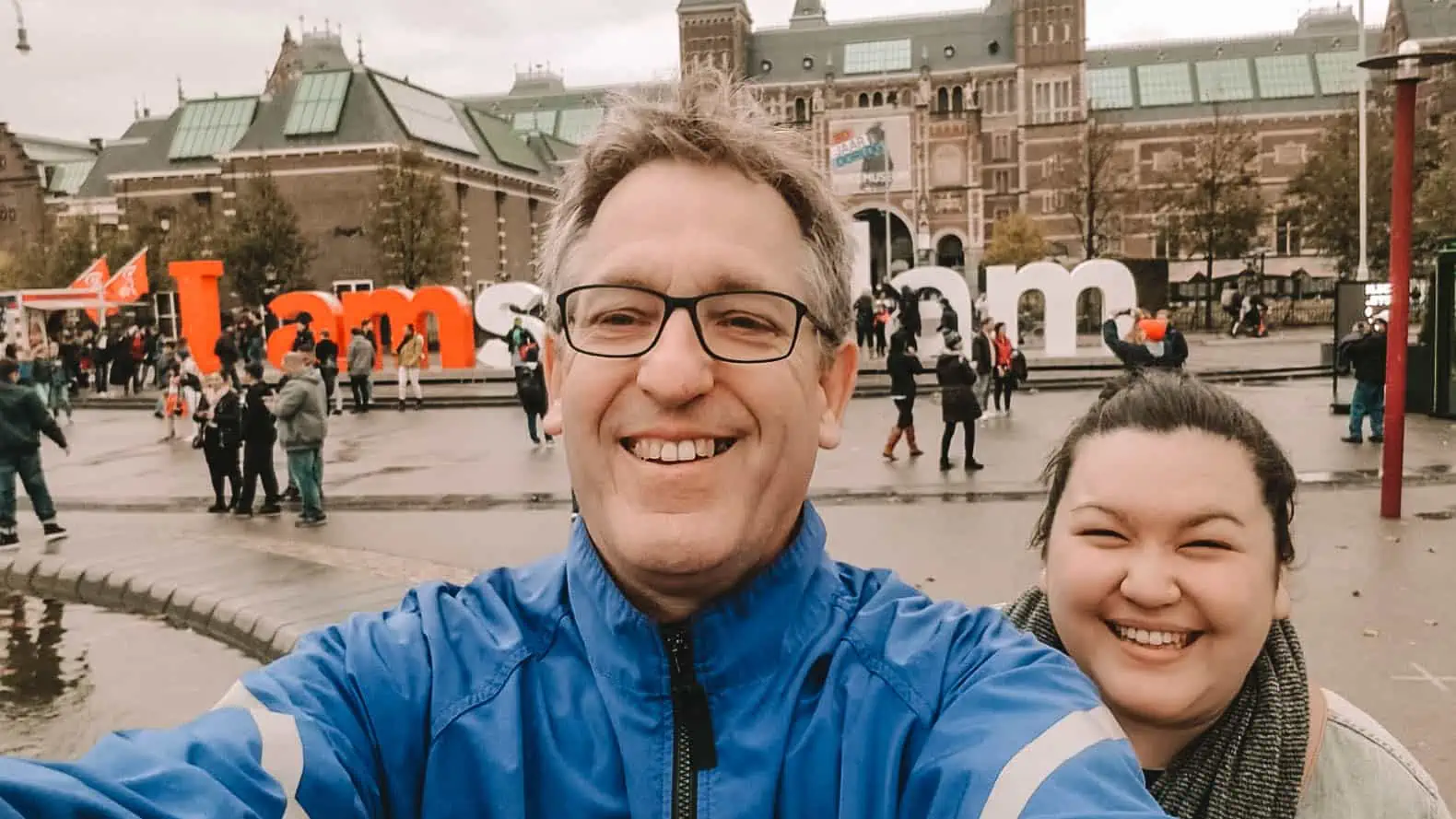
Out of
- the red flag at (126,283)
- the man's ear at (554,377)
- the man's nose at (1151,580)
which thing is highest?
the red flag at (126,283)

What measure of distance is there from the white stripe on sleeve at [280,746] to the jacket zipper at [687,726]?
17.2 inches

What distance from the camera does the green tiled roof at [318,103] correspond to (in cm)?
4294

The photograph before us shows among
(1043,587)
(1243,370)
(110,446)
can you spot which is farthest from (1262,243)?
(1043,587)

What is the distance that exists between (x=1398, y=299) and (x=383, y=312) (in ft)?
76.3

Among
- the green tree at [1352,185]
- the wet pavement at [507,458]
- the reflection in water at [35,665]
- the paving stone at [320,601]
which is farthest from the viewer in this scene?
the green tree at [1352,185]

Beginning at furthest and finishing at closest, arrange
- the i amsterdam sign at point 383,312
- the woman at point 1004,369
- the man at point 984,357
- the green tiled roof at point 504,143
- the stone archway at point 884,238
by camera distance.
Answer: the stone archway at point 884,238 → the green tiled roof at point 504,143 → the i amsterdam sign at point 383,312 → the woman at point 1004,369 → the man at point 984,357

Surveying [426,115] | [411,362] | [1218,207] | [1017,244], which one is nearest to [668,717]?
[411,362]

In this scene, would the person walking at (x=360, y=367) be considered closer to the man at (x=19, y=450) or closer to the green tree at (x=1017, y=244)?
the man at (x=19, y=450)


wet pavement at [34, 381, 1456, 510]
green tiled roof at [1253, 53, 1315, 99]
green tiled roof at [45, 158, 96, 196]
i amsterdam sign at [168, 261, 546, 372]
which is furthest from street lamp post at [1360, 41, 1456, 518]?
green tiled roof at [1253, 53, 1315, 99]

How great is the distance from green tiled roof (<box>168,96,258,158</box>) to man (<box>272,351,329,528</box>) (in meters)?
39.9

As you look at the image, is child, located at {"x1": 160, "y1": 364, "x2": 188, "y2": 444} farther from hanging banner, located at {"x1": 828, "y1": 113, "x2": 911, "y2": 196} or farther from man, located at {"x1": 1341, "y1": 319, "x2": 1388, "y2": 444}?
hanging banner, located at {"x1": 828, "y1": 113, "x2": 911, "y2": 196}

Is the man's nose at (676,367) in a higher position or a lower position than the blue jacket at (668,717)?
higher

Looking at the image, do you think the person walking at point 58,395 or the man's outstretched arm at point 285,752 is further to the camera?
the person walking at point 58,395

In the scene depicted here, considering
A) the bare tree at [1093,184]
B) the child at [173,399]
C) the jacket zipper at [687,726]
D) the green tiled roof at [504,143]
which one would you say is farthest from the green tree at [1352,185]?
the jacket zipper at [687,726]
